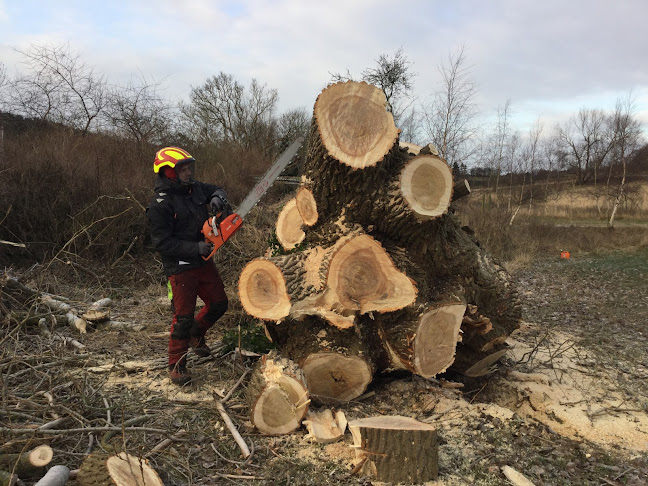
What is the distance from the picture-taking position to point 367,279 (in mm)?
3094

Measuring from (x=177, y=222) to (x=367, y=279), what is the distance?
5.73 ft

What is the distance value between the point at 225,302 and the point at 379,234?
1.58 meters

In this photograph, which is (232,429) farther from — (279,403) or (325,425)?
(325,425)

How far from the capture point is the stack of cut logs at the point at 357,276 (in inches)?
118

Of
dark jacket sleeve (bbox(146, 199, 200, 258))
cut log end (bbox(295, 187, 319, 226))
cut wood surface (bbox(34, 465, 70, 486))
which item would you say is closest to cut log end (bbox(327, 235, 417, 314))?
cut log end (bbox(295, 187, 319, 226))

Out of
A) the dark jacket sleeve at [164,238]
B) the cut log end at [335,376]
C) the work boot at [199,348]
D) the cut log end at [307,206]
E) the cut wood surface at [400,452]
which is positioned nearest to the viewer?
the cut wood surface at [400,452]

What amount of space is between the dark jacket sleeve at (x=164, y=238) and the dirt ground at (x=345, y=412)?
1.11 m

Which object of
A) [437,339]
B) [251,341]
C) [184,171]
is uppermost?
[184,171]

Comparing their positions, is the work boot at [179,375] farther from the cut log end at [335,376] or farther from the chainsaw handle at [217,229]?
the cut log end at [335,376]

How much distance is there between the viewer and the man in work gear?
3.38 meters

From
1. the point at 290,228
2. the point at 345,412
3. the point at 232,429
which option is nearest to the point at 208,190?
the point at 290,228

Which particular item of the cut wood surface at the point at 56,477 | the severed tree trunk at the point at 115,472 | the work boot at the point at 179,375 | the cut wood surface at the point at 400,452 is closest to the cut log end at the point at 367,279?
the cut wood surface at the point at 400,452

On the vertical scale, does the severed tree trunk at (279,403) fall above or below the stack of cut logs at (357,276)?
below

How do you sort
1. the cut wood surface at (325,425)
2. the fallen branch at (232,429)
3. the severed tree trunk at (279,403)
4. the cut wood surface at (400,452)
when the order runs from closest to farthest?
1. the cut wood surface at (400,452)
2. the fallen branch at (232,429)
3. the cut wood surface at (325,425)
4. the severed tree trunk at (279,403)
